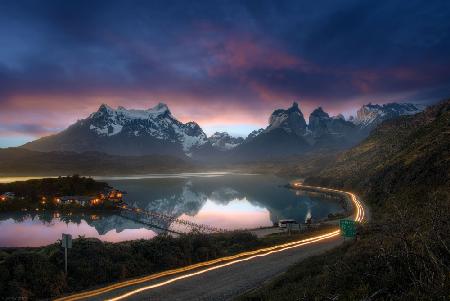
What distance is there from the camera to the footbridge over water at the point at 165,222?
80.8 m

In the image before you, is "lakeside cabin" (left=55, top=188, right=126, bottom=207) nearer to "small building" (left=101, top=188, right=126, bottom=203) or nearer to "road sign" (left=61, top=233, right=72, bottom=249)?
"small building" (left=101, top=188, right=126, bottom=203)

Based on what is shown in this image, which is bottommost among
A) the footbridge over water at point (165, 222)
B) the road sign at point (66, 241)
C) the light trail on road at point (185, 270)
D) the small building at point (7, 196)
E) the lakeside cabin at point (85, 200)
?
the footbridge over water at point (165, 222)

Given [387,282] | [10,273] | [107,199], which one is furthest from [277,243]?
[107,199]

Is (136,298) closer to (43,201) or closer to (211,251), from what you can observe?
(211,251)

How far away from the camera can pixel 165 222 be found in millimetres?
93750

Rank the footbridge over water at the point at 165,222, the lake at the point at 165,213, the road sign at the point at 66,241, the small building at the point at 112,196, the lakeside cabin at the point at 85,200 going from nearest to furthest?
the road sign at the point at 66,241 < the lake at the point at 165,213 < the footbridge over water at the point at 165,222 < the lakeside cabin at the point at 85,200 < the small building at the point at 112,196

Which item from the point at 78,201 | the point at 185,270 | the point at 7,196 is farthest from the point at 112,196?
the point at 185,270

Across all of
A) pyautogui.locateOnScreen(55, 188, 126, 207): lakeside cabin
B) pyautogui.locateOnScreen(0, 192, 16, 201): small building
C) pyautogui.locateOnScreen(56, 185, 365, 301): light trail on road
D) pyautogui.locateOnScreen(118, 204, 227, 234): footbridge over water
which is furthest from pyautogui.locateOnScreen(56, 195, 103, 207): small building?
pyautogui.locateOnScreen(56, 185, 365, 301): light trail on road

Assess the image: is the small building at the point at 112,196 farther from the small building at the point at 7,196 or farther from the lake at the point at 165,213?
the small building at the point at 7,196

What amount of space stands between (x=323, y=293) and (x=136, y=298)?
10295mm

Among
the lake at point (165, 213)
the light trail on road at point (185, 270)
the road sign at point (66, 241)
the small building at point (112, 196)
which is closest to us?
the light trail on road at point (185, 270)

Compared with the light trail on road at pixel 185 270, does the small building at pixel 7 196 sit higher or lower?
higher

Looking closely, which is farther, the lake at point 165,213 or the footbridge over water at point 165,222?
the footbridge over water at point 165,222

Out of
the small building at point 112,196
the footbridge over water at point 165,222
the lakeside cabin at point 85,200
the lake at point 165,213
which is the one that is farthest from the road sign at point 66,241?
the small building at point 112,196
